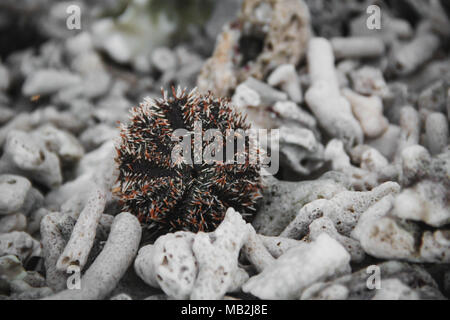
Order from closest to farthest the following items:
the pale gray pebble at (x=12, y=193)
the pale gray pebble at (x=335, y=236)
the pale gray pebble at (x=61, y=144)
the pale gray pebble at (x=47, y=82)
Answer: the pale gray pebble at (x=335, y=236) < the pale gray pebble at (x=12, y=193) < the pale gray pebble at (x=61, y=144) < the pale gray pebble at (x=47, y=82)

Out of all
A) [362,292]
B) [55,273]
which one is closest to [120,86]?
[55,273]

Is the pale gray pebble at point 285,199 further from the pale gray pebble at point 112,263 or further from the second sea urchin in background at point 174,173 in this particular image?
the pale gray pebble at point 112,263

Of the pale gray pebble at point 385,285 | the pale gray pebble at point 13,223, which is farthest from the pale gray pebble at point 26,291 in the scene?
the pale gray pebble at point 385,285

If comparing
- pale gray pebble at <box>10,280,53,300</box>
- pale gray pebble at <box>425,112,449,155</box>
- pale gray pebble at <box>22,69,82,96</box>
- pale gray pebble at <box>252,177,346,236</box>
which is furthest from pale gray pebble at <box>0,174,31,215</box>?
pale gray pebble at <box>425,112,449,155</box>

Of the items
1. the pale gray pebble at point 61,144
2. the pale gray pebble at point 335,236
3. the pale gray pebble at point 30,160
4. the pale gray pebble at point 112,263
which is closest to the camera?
the pale gray pebble at point 112,263

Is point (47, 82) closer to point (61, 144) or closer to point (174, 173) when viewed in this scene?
point (61, 144)
